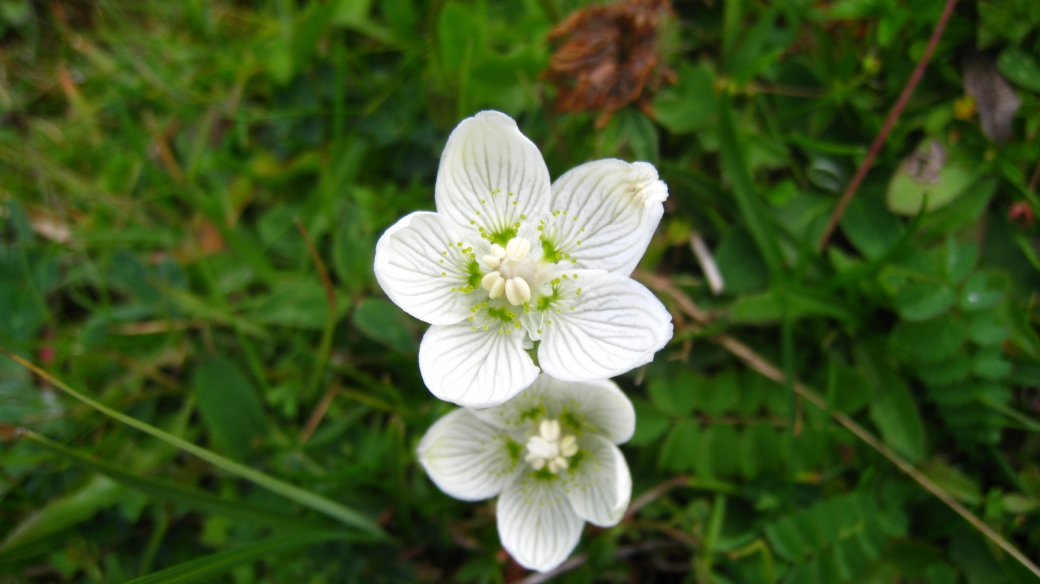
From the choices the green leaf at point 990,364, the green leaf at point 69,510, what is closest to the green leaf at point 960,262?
the green leaf at point 990,364

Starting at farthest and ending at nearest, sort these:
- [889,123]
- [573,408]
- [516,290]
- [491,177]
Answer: [889,123]
[573,408]
[491,177]
[516,290]

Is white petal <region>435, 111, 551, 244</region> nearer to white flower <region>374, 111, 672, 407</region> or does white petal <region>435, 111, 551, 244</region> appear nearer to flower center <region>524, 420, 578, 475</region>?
white flower <region>374, 111, 672, 407</region>

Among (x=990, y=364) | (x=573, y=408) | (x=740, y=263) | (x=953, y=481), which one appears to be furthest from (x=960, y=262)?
(x=573, y=408)

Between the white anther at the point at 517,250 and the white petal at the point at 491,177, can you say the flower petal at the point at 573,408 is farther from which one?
the white petal at the point at 491,177

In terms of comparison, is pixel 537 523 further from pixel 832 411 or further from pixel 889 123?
pixel 889 123

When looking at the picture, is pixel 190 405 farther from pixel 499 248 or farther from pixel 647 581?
pixel 647 581

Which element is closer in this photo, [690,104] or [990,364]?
[990,364]

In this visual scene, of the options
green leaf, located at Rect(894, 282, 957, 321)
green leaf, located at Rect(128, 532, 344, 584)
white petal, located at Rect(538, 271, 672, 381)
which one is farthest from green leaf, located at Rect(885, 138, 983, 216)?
green leaf, located at Rect(128, 532, 344, 584)
